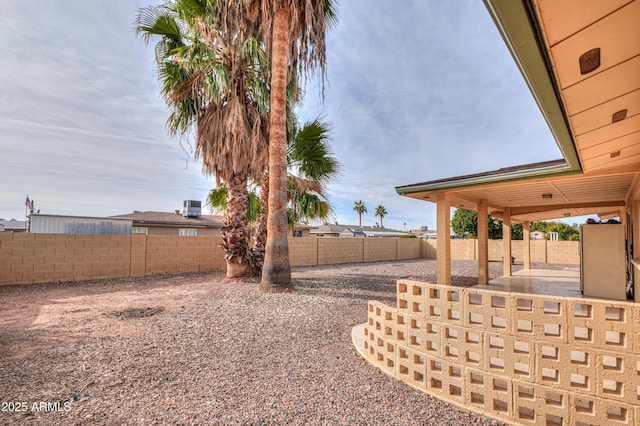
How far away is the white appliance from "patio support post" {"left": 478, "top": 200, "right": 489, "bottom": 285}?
2633mm

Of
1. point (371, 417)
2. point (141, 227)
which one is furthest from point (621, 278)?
point (141, 227)

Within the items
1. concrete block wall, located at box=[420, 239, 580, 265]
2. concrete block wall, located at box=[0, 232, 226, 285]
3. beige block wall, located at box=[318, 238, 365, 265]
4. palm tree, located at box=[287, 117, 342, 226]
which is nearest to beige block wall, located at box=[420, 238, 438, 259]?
concrete block wall, located at box=[420, 239, 580, 265]

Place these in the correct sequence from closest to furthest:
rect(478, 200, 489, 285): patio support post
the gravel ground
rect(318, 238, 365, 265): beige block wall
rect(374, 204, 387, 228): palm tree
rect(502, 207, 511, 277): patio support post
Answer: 1. the gravel ground
2. rect(478, 200, 489, 285): patio support post
3. rect(502, 207, 511, 277): patio support post
4. rect(318, 238, 365, 265): beige block wall
5. rect(374, 204, 387, 228): palm tree

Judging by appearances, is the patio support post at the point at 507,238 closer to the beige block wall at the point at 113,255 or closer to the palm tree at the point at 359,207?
the beige block wall at the point at 113,255

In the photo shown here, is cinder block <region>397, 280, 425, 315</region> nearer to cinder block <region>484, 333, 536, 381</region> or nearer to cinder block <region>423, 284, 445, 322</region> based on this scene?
cinder block <region>423, 284, 445, 322</region>

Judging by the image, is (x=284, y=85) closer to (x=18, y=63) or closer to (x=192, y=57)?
(x=192, y=57)

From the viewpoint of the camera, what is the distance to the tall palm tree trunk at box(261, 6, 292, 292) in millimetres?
8156

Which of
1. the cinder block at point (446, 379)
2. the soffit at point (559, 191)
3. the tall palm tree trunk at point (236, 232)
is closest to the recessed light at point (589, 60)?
the cinder block at point (446, 379)

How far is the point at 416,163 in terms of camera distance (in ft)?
78.9

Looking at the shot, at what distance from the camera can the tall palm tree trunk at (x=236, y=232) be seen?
9773mm

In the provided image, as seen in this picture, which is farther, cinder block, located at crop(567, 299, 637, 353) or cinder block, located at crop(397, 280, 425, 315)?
cinder block, located at crop(397, 280, 425, 315)

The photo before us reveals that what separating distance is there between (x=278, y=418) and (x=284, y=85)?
25.4 ft

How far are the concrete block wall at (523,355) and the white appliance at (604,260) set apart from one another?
7081mm

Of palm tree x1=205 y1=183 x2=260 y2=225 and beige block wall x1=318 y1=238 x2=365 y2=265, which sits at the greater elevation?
palm tree x1=205 y1=183 x2=260 y2=225
